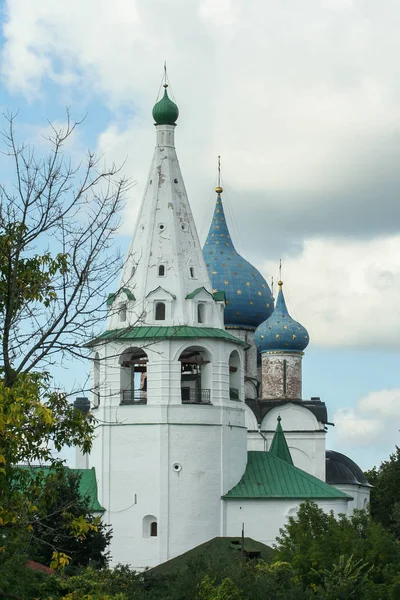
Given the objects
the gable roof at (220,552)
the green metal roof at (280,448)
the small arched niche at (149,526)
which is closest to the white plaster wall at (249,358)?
the green metal roof at (280,448)

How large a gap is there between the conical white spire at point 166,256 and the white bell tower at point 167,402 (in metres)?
0.02

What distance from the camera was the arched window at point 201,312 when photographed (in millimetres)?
32312

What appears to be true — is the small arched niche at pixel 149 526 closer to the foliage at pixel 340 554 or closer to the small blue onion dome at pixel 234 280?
the foliage at pixel 340 554

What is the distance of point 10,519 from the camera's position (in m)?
11.8

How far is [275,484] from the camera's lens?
32000mm

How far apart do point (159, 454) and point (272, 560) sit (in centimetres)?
538

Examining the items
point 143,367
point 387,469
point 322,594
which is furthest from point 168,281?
point 387,469

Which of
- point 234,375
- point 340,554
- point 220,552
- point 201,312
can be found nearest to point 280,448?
point 234,375

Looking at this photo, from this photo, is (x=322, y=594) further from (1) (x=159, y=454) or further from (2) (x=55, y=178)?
(2) (x=55, y=178)

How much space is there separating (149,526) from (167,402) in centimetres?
288

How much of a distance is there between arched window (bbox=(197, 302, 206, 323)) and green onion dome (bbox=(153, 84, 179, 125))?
15.3 ft

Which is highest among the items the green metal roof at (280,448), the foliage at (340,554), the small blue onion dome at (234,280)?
the small blue onion dome at (234,280)

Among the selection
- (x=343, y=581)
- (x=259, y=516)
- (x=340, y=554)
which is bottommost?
(x=343, y=581)

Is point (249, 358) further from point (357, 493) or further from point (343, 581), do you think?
point (343, 581)
